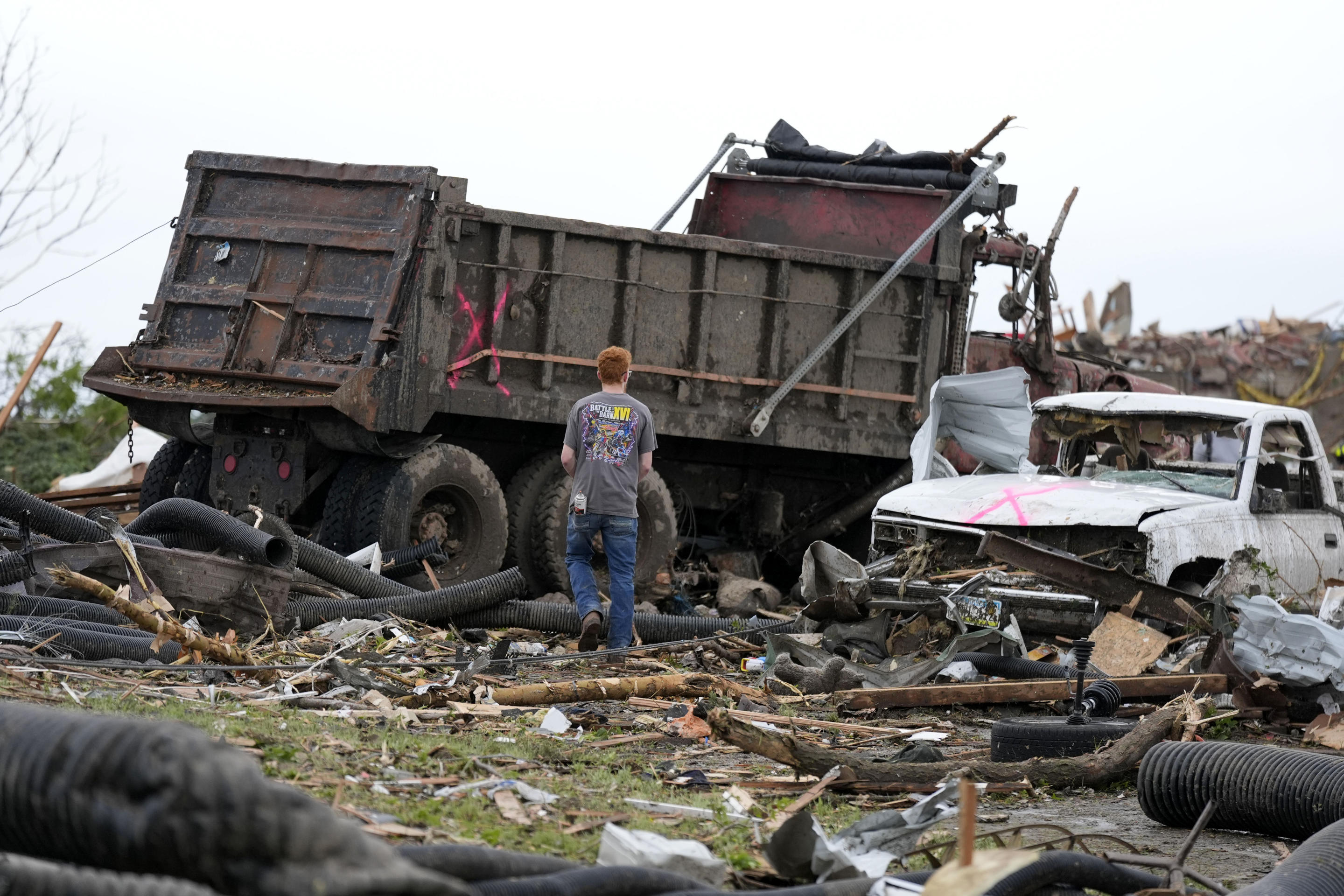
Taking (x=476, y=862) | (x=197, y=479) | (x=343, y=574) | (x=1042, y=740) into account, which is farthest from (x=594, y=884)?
(x=197, y=479)

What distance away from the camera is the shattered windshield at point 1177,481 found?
8523mm

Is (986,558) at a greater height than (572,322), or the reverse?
(572,322)

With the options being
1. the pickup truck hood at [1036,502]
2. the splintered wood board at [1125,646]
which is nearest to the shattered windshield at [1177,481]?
the pickup truck hood at [1036,502]

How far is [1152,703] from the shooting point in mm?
6992

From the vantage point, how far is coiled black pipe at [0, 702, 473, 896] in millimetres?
2002

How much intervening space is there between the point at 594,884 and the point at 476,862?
0.80 feet

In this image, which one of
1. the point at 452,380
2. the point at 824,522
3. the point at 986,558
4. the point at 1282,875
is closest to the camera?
the point at 1282,875

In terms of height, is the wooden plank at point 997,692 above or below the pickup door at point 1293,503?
below

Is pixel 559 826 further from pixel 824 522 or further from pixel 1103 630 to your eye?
pixel 824 522

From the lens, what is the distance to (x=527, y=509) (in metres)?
10.5

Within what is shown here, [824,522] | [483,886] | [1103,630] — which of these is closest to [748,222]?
[824,522]

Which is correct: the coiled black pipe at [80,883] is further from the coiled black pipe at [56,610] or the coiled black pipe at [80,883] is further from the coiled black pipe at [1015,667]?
the coiled black pipe at [1015,667]

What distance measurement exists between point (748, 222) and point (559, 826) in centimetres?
905

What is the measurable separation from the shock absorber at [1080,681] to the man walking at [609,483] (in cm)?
289
